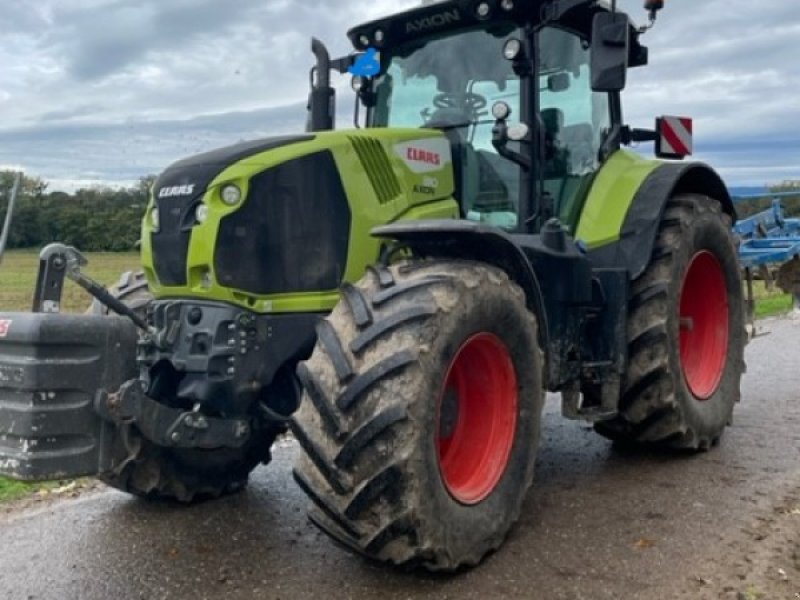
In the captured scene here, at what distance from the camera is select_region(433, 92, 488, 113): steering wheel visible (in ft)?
15.8

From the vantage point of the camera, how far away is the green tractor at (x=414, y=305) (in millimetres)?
3320

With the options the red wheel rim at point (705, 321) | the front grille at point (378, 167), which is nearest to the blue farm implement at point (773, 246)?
the red wheel rim at point (705, 321)

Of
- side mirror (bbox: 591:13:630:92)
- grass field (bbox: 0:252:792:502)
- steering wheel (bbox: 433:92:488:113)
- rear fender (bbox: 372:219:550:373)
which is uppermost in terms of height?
side mirror (bbox: 591:13:630:92)

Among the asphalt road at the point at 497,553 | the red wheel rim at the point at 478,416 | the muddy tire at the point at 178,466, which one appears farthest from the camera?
the muddy tire at the point at 178,466

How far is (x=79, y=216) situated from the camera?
285 inches

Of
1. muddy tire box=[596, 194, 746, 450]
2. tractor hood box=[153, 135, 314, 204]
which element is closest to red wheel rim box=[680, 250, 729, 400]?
muddy tire box=[596, 194, 746, 450]

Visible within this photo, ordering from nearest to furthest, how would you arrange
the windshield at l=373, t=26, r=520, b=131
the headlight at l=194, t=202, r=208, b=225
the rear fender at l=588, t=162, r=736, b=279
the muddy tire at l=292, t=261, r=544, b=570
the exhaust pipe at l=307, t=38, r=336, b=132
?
the muddy tire at l=292, t=261, r=544, b=570 < the headlight at l=194, t=202, r=208, b=225 < the windshield at l=373, t=26, r=520, b=131 < the rear fender at l=588, t=162, r=736, b=279 < the exhaust pipe at l=307, t=38, r=336, b=132

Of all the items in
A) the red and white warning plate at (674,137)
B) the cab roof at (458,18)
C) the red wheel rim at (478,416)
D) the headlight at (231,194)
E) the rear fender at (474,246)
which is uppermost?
the cab roof at (458,18)

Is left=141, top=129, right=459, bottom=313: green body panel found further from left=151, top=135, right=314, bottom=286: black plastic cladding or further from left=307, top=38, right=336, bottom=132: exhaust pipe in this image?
left=307, top=38, right=336, bottom=132: exhaust pipe

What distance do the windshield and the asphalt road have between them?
7.01 ft

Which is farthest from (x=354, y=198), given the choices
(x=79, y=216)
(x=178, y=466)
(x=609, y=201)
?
(x=79, y=216)

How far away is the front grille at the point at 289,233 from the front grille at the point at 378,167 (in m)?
0.19

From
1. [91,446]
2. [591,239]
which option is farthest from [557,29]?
[91,446]

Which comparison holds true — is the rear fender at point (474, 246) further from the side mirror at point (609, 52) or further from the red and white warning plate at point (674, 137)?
the red and white warning plate at point (674, 137)
